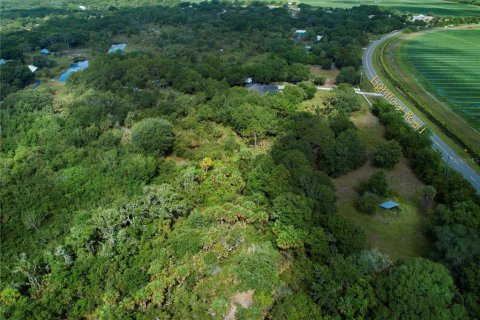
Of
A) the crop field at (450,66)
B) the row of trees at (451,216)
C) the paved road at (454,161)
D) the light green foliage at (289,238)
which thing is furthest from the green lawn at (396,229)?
the crop field at (450,66)

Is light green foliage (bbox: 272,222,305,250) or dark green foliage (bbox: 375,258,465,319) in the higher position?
dark green foliage (bbox: 375,258,465,319)

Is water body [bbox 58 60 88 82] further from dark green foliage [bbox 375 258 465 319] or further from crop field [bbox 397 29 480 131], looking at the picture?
dark green foliage [bbox 375 258 465 319]

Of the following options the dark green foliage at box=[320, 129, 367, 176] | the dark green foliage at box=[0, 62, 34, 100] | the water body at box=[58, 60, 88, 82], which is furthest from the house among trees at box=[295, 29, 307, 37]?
the dark green foliage at box=[320, 129, 367, 176]

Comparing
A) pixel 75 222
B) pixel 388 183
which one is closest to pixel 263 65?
pixel 388 183

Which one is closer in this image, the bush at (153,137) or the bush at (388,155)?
the bush at (388,155)

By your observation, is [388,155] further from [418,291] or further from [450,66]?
[450,66]

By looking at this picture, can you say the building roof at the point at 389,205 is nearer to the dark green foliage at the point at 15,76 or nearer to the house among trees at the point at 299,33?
the dark green foliage at the point at 15,76
